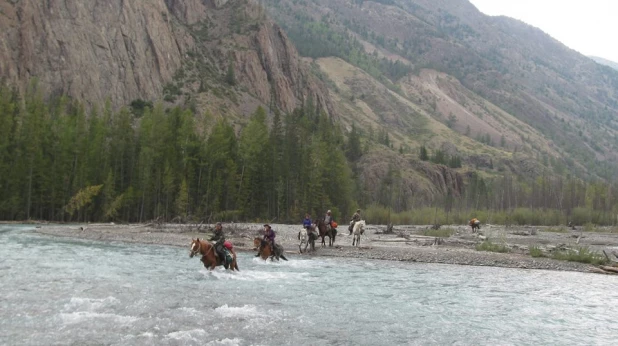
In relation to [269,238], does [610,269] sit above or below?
below

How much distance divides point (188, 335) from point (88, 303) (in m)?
5.43

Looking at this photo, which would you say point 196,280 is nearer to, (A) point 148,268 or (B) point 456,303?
(A) point 148,268

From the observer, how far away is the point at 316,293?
73.0ft

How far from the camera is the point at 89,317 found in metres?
15.6

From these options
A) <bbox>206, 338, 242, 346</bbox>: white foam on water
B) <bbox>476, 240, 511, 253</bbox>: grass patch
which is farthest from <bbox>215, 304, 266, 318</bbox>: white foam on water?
<bbox>476, 240, 511, 253</bbox>: grass patch

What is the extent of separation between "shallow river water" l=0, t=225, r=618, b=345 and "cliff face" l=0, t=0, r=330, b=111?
9848cm

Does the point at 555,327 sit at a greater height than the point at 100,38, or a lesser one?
lesser

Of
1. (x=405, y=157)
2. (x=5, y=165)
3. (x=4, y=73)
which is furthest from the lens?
(x=405, y=157)

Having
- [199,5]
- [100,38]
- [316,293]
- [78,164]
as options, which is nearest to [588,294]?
[316,293]

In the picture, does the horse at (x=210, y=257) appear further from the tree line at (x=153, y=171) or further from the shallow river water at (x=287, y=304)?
the tree line at (x=153, y=171)

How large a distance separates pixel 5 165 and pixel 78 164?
9.97 meters

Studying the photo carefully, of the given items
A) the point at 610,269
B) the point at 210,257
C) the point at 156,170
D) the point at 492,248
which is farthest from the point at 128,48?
the point at 610,269

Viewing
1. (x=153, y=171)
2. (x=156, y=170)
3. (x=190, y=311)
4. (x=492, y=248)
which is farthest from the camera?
(x=153, y=171)

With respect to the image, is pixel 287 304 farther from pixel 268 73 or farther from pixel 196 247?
pixel 268 73
